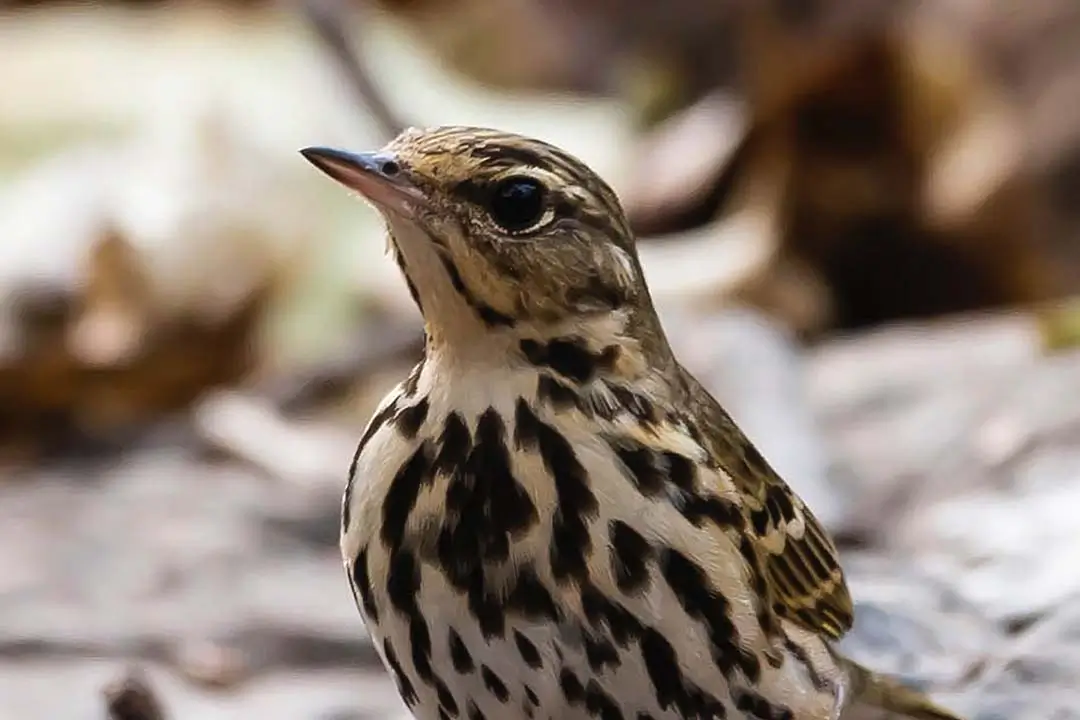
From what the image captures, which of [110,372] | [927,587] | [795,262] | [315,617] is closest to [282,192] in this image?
[110,372]

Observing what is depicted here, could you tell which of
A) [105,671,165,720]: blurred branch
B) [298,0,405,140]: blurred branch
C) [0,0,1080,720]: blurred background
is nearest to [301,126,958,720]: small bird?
[105,671,165,720]: blurred branch

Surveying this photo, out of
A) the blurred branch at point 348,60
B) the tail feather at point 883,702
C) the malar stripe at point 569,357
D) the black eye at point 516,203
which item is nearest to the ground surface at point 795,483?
the tail feather at point 883,702

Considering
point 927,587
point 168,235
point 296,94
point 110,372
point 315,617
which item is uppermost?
point 296,94

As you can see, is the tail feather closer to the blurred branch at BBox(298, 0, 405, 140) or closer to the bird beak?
the bird beak

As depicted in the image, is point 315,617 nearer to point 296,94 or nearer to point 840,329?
point 840,329

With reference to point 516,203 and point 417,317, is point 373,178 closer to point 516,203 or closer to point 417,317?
point 516,203

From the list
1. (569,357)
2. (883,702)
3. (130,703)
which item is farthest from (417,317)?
(569,357)
